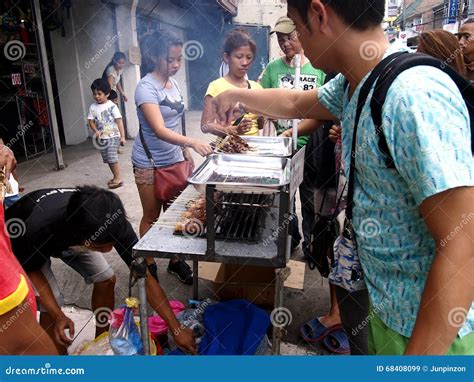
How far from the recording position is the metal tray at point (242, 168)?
2023 millimetres

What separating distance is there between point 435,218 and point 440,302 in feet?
0.64

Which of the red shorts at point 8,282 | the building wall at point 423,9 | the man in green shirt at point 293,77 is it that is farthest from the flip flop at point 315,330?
the building wall at point 423,9

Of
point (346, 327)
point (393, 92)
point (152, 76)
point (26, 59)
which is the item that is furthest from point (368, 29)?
point (26, 59)

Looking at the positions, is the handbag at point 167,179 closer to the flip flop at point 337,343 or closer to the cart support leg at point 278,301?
the cart support leg at point 278,301

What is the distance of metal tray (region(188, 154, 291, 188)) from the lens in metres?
2.02

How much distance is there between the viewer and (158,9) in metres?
10.5

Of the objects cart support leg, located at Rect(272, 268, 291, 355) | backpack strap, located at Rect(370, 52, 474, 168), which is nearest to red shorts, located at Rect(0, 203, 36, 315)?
cart support leg, located at Rect(272, 268, 291, 355)

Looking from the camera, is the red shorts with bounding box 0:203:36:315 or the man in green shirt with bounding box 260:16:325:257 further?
the man in green shirt with bounding box 260:16:325:257

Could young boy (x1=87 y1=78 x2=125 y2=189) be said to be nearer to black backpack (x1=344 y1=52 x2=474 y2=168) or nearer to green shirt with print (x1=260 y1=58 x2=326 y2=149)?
green shirt with print (x1=260 y1=58 x2=326 y2=149)

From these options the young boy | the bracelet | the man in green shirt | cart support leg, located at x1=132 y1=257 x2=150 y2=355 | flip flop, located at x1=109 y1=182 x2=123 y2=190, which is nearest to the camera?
cart support leg, located at x1=132 y1=257 x2=150 y2=355

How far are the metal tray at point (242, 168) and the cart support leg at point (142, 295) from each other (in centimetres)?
50

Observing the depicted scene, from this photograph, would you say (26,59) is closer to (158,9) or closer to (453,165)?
(158,9)

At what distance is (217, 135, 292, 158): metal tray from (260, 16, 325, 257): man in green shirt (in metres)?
0.65

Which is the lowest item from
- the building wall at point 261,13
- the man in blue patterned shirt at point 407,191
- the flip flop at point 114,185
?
the flip flop at point 114,185
